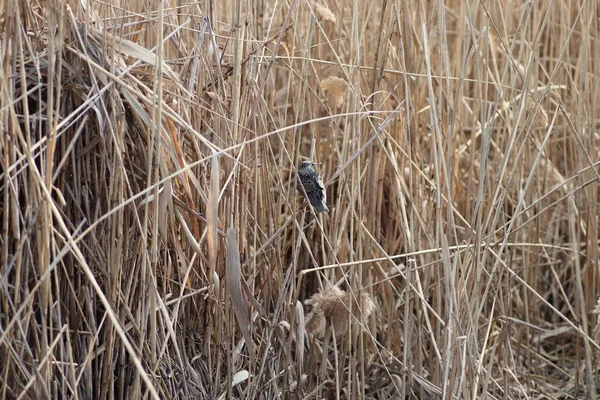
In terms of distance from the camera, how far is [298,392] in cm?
149

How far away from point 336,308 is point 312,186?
0.22 meters

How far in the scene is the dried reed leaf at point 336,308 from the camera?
54.9 inches

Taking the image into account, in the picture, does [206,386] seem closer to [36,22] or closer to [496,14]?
[36,22]

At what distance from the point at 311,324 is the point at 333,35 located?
806 mm

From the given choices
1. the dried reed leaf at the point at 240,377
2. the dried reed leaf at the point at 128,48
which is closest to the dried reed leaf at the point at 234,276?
the dried reed leaf at the point at 240,377

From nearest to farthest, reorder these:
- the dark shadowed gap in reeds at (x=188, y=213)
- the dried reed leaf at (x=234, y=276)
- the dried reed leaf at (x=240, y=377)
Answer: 1. the dark shadowed gap in reeds at (x=188, y=213)
2. the dried reed leaf at (x=234, y=276)
3. the dried reed leaf at (x=240, y=377)

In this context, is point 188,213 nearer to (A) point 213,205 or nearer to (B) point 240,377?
(A) point 213,205

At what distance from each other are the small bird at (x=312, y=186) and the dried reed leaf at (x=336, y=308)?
15 cm

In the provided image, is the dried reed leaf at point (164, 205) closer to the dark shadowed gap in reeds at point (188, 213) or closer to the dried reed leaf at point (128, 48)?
the dark shadowed gap in reeds at point (188, 213)

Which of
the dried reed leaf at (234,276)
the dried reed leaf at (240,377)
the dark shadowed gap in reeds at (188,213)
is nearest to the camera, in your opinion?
the dark shadowed gap in reeds at (188,213)

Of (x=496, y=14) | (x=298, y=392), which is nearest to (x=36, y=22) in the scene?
(x=298, y=392)

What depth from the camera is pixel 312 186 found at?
1.40 metres

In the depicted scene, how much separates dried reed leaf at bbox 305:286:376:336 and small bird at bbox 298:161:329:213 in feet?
0.51

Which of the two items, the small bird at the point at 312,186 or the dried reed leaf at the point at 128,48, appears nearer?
the dried reed leaf at the point at 128,48
